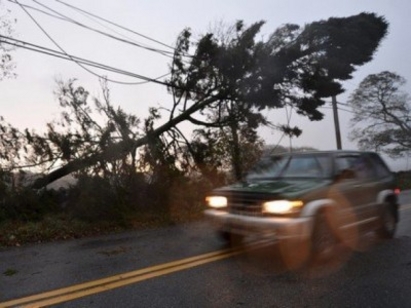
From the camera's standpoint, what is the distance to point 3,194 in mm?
11242

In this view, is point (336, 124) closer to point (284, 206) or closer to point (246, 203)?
point (246, 203)

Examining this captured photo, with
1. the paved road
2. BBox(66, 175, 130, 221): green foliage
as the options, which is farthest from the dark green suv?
BBox(66, 175, 130, 221): green foliage

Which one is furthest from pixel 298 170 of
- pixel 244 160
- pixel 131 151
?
pixel 244 160

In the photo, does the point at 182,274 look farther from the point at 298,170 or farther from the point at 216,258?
the point at 298,170

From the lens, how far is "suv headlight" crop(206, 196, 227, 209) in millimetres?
6332

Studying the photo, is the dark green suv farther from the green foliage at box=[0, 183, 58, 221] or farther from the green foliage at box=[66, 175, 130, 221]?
the green foliage at box=[0, 183, 58, 221]

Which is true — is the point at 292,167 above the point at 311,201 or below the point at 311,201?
above

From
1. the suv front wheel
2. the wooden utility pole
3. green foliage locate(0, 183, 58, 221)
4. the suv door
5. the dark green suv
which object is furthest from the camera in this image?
the wooden utility pole

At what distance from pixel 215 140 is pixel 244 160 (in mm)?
2158

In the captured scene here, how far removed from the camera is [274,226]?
17.8ft

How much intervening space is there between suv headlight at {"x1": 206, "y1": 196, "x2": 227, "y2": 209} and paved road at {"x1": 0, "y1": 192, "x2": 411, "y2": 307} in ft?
2.55

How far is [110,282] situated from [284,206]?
2527mm

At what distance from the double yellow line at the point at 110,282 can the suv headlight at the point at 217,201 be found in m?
0.78

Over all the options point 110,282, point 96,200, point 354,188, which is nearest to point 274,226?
point 354,188
